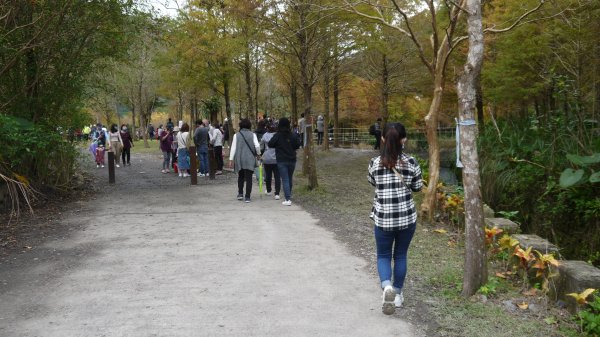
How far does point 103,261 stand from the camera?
255 inches

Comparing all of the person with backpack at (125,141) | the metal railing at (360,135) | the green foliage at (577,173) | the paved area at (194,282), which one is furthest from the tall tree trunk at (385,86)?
the paved area at (194,282)

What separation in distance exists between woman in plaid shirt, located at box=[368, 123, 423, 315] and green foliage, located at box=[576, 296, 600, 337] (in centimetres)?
154

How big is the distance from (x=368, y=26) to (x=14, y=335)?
13.4 meters

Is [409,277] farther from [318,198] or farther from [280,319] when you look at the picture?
[318,198]

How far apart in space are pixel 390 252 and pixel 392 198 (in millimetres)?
540

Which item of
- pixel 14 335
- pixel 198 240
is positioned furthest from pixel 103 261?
pixel 14 335

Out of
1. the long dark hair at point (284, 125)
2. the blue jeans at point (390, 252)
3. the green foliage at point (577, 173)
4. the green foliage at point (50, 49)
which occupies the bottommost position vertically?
the blue jeans at point (390, 252)

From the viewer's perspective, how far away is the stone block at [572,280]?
4546mm

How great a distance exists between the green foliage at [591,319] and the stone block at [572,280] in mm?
163

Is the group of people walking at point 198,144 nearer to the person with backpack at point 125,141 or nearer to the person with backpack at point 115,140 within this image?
the person with backpack at point 115,140

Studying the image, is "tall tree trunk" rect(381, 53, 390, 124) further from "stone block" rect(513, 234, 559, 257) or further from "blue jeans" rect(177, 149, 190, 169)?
"stone block" rect(513, 234, 559, 257)

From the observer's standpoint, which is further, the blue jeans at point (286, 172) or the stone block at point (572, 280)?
the blue jeans at point (286, 172)

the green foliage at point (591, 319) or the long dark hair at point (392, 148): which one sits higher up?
the long dark hair at point (392, 148)

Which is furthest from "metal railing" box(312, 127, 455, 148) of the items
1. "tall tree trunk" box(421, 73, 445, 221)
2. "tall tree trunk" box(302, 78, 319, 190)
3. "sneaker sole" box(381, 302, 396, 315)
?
"sneaker sole" box(381, 302, 396, 315)
